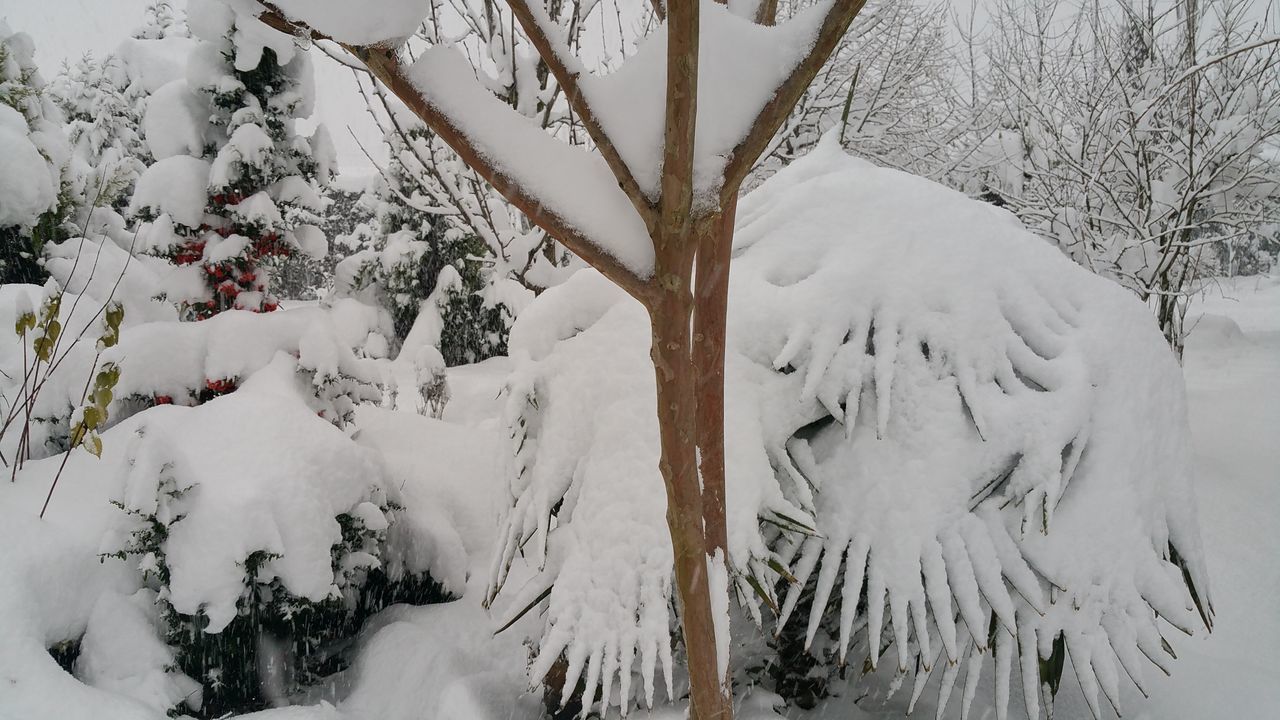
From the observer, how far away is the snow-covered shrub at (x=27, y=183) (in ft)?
14.5

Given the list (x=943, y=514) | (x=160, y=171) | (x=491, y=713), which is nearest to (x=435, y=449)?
(x=491, y=713)

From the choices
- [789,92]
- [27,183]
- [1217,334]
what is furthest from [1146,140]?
[27,183]

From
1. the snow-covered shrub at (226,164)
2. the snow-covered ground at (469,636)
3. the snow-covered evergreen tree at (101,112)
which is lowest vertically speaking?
the snow-covered ground at (469,636)

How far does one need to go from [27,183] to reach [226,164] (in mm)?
2290

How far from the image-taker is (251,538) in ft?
6.77

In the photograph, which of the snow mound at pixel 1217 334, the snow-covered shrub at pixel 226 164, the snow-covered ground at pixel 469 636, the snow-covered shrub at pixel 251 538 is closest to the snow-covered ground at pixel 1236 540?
the snow-covered ground at pixel 469 636

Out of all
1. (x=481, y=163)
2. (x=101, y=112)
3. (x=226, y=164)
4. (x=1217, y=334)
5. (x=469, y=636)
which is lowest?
(x=469, y=636)

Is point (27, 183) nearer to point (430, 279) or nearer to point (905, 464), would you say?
point (905, 464)

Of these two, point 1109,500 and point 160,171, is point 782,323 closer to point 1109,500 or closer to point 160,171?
point 1109,500

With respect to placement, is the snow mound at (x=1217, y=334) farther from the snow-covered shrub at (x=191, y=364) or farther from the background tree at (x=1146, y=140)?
the snow-covered shrub at (x=191, y=364)

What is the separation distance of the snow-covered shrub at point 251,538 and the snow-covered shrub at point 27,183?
3.55 m

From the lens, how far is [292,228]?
3969mm

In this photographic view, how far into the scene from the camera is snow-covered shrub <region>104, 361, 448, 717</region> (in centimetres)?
204

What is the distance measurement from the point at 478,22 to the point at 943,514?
12.9ft
